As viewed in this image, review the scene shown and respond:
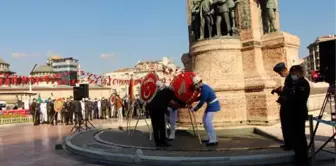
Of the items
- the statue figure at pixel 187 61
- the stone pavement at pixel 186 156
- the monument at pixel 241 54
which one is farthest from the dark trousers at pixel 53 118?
the stone pavement at pixel 186 156

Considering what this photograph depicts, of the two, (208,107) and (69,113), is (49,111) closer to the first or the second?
(69,113)

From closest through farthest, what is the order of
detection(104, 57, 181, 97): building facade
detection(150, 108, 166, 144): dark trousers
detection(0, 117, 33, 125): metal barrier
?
detection(150, 108, 166, 144): dark trousers
detection(0, 117, 33, 125): metal barrier
detection(104, 57, 181, 97): building facade

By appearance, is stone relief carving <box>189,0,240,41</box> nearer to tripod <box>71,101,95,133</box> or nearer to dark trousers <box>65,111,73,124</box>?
tripod <box>71,101,95,133</box>

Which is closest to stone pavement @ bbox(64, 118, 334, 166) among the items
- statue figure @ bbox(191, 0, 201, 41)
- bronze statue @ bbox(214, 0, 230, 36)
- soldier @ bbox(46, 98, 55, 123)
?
bronze statue @ bbox(214, 0, 230, 36)

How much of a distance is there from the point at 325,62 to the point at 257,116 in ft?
17.0

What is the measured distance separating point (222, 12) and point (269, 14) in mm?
1634

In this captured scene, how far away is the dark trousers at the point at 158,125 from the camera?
26.6 ft

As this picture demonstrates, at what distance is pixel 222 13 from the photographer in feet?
38.1

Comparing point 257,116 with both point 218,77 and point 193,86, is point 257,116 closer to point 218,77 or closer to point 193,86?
point 218,77

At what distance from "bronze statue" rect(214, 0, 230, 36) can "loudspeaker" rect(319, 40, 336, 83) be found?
19.3ft

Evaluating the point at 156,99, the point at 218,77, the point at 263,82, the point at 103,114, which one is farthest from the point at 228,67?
the point at 103,114

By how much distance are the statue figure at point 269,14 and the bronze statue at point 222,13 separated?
131 centimetres

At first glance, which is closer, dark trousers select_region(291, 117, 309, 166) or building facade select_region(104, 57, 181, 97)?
dark trousers select_region(291, 117, 309, 166)

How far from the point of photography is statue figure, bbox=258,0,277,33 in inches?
467
